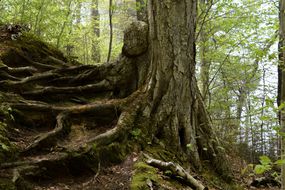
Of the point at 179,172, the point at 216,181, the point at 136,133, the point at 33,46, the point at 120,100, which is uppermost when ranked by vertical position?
the point at 33,46

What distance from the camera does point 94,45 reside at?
14516mm

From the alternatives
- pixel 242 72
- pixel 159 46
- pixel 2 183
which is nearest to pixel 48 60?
pixel 159 46

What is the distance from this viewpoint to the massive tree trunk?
5.04 m

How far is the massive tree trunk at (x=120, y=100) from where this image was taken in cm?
504

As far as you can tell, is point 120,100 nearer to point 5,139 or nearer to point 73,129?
point 73,129

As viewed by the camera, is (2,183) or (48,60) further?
(48,60)

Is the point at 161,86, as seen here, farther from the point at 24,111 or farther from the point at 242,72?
the point at 242,72

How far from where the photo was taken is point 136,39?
21.8ft

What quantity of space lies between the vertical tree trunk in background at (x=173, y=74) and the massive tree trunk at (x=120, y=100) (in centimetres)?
2

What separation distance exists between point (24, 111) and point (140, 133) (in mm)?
2252

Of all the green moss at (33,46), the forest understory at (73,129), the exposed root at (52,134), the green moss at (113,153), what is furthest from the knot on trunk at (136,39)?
the green moss at (33,46)

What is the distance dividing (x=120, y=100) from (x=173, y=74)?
48.9 inches

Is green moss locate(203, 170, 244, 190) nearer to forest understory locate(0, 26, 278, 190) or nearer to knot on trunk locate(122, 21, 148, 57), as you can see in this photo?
forest understory locate(0, 26, 278, 190)

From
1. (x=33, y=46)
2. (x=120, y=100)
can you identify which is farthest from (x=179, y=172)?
(x=33, y=46)
